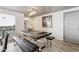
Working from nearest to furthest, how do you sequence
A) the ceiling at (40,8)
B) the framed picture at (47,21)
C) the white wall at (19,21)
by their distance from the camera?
the ceiling at (40,8)
the white wall at (19,21)
the framed picture at (47,21)

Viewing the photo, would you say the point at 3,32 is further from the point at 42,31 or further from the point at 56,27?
the point at 56,27

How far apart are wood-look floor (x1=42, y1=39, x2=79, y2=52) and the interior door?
0.12 meters

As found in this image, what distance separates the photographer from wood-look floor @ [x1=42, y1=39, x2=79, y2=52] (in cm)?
195

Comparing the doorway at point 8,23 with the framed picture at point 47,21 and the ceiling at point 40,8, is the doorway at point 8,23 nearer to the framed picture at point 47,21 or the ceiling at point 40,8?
the ceiling at point 40,8

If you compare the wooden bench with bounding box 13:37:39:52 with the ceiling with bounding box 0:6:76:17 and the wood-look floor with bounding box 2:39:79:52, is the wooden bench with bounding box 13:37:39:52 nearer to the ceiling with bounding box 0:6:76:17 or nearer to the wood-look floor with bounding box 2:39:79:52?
the wood-look floor with bounding box 2:39:79:52

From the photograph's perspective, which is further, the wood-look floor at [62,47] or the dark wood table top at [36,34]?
the dark wood table top at [36,34]

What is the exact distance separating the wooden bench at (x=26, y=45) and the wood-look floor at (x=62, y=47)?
23 cm

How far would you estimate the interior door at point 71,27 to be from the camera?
202 centimetres

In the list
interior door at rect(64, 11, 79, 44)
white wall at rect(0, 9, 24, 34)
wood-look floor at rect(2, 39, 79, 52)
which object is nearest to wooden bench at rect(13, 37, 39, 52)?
wood-look floor at rect(2, 39, 79, 52)

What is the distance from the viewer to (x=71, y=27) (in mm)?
2084

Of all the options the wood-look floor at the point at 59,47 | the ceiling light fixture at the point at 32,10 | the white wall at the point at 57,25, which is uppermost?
the ceiling light fixture at the point at 32,10

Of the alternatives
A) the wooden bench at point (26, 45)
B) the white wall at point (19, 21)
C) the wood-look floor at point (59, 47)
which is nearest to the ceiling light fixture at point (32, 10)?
the white wall at point (19, 21)
